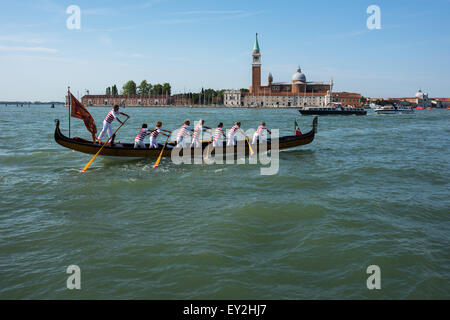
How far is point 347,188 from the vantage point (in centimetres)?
917

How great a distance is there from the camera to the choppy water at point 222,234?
4.41 m

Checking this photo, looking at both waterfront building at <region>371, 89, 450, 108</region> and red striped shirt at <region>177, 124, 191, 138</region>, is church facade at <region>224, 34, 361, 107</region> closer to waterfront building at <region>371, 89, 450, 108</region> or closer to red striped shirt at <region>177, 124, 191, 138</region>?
waterfront building at <region>371, 89, 450, 108</region>

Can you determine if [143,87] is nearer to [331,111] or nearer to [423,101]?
[331,111]

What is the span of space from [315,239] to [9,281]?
15.0ft

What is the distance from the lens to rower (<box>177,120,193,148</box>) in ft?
38.6

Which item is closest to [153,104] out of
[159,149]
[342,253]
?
[159,149]

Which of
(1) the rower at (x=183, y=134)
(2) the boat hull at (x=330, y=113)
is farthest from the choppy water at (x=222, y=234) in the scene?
(2) the boat hull at (x=330, y=113)

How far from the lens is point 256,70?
400 ft

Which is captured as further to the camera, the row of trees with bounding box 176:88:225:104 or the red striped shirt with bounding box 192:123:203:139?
the row of trees with bounding box 176:88:225:104

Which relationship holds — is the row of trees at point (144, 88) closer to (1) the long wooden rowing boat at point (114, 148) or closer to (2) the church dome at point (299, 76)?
(2) the church dome at point (299, 76)

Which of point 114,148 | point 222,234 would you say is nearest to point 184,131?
point 114,148

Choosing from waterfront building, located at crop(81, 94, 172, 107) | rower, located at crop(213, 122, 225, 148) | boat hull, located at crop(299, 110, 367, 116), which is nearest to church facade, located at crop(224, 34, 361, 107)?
waterfront building, located at crop(81, 94, 172, 107)

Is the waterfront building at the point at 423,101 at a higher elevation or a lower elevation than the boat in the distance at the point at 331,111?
higher
